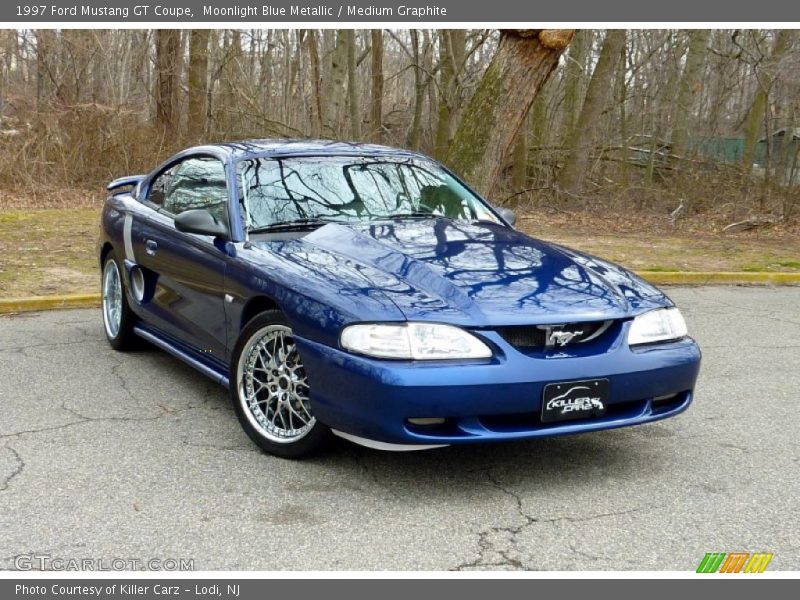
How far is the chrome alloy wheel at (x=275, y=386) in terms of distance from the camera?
4387 millimetres

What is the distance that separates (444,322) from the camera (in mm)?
3955

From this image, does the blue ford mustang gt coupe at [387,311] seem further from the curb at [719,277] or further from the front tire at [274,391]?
the curb at [719,277]

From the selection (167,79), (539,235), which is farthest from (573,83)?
(167,79)

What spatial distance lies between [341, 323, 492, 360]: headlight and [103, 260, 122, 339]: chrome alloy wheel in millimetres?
3214

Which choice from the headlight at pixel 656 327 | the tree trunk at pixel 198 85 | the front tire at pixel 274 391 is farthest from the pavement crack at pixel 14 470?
the tree trunk at pixel 198 85

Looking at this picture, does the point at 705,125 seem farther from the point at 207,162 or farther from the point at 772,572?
the point at 772,572

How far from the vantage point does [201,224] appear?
195 inches

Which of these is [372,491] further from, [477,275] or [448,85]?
[448,85]

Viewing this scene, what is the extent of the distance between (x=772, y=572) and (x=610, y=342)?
47.4 inches

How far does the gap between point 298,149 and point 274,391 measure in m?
1.76

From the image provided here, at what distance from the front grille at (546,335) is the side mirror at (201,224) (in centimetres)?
176

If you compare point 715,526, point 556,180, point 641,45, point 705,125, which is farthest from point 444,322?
point 641,45

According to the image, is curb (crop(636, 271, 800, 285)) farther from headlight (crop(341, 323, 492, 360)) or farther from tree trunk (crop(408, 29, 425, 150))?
tree trunk (crop(408, 29, 425, 150))

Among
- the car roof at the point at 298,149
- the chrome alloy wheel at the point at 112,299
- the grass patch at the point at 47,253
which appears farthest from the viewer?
the grass patch at the point at 47,253
